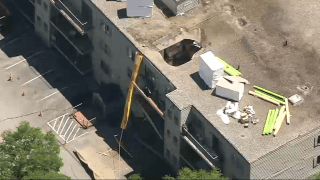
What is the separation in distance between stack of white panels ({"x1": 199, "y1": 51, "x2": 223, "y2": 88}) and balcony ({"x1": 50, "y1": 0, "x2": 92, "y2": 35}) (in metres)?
22.7

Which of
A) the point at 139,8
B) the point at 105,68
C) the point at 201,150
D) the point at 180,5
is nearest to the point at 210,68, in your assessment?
the point at 201,150

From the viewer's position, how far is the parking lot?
185 metres

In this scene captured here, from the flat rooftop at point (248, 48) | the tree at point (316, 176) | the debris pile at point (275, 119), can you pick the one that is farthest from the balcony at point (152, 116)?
the tree at point (316, 176)

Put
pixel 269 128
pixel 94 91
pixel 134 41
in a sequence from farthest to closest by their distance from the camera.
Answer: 1. pixel 94 91
2. pixel 134 41
3. pixel 269 128

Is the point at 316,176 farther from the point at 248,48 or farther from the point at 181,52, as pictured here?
the point at 181,52

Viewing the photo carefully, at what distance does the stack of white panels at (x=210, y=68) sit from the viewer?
563ft

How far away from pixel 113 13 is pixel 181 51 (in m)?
10.8

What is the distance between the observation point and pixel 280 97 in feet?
566

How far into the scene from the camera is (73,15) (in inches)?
7500

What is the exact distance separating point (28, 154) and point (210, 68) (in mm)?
25314

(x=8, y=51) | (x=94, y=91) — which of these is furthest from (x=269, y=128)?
(x=8, y=51)

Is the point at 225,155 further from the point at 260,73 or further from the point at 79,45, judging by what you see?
the point at 79,45

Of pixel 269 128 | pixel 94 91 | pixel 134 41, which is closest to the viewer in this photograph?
pixel 269 128

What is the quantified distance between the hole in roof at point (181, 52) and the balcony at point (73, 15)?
14584 millimetres
